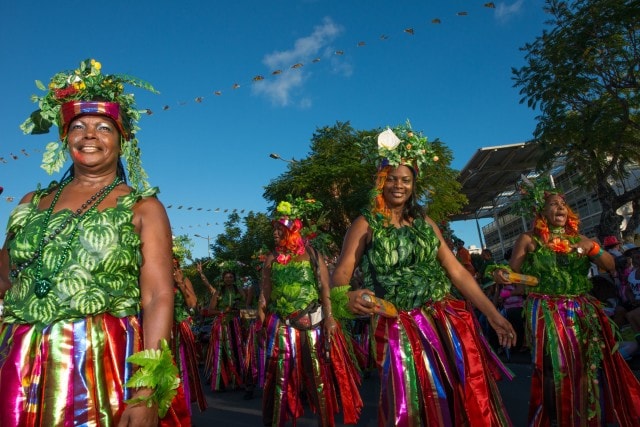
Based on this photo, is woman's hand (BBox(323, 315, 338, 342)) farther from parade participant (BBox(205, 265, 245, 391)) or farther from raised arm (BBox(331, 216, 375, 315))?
parade participant (BBox(205, 265, 245, 391))

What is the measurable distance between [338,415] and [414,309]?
3159mm

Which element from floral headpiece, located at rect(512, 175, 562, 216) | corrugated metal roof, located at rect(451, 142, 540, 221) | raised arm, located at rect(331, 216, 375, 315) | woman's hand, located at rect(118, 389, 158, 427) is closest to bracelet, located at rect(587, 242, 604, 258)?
floral headpiece, located at rect(512, 175, 562, 216)

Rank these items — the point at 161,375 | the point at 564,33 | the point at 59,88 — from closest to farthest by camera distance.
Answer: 1. the point at 161,375
2. the point at 59,88
3. the point at 564,33

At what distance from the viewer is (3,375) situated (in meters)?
2.05

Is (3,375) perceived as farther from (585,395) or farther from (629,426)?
(629,426)

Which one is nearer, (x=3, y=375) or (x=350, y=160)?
(x=3, y=375)

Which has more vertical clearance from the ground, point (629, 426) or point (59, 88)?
point (59, 88)

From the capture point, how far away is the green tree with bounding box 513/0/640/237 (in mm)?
11438

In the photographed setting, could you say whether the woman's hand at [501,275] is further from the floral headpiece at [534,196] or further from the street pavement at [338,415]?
the street pavement at [338,415]

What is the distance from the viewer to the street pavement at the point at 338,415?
5.83 metres

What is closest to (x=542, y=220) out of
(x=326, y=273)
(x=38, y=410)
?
(x=326, y=273)

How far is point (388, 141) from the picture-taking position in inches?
164

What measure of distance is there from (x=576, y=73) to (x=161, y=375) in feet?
40.9

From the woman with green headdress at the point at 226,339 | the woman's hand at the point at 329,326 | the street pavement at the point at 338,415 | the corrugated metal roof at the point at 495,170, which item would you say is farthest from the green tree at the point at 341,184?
the woman's hand at the point at 329,326
